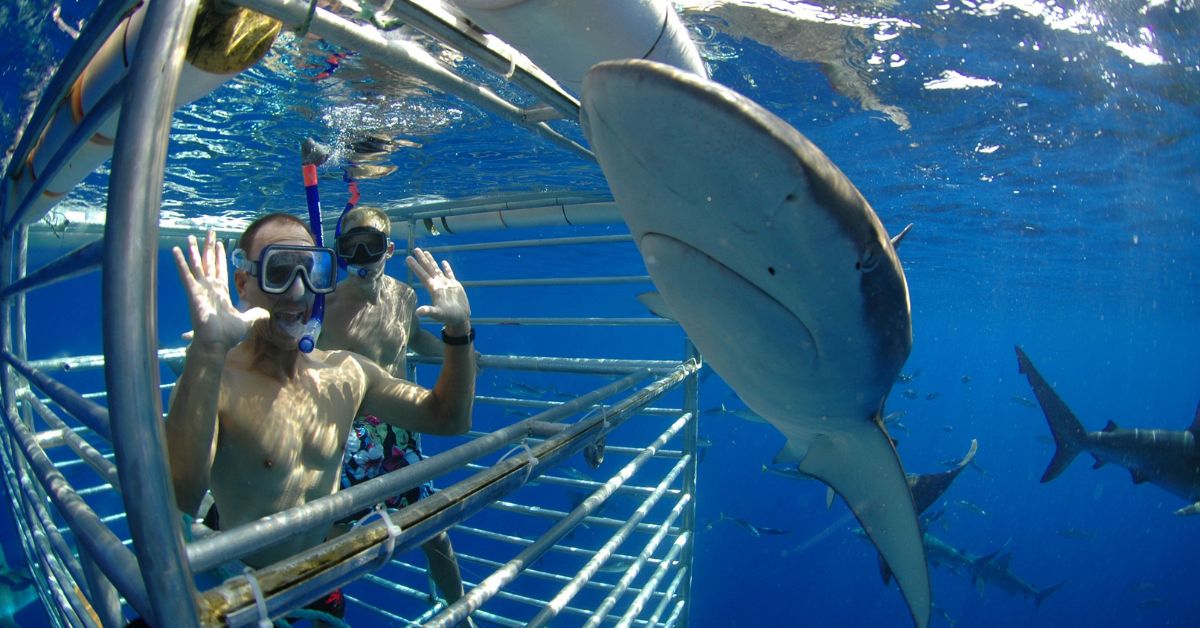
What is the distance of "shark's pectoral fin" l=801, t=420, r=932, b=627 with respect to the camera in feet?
7.79

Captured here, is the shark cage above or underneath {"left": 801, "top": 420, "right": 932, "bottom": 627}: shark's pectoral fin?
above

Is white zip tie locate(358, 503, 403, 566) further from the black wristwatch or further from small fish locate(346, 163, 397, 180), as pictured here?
small fish locate(346, 163, 397, 180)

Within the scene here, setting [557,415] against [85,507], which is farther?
[557,415]

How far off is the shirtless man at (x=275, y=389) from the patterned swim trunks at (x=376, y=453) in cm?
132

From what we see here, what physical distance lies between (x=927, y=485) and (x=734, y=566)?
2889 cm

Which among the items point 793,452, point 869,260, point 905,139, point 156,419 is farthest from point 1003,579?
point 156,419

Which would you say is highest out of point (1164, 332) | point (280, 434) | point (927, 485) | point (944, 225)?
point (280, 434)

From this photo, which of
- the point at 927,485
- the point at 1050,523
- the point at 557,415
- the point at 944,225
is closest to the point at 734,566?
the point at 944,225

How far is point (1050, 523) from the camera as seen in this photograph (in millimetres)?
68875

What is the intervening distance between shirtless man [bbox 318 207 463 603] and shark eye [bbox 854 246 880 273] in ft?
10.7

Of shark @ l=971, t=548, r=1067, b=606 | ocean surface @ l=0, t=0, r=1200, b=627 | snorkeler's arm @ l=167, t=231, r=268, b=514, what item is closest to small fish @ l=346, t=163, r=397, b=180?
ocean surface @ l=0, t=0, r=1200, b=627

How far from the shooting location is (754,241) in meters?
1.36

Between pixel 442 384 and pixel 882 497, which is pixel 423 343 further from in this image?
pixel 882 497

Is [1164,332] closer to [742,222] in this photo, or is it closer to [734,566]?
[734,566]
